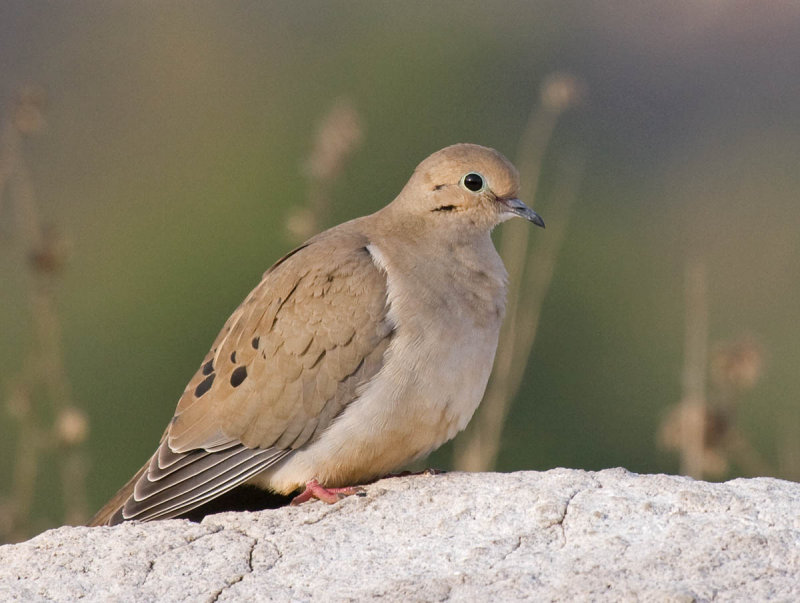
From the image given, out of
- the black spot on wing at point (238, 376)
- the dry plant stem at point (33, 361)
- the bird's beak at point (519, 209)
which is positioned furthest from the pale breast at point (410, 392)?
the dry plant stem at point (33, 361)

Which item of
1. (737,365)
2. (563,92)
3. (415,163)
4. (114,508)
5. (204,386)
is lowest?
(114,508)

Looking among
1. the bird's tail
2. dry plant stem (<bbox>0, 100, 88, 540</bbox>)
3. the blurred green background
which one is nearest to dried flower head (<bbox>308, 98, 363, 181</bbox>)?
dry plant stem (<bbox>0, 100, 88, 540</bbox>)

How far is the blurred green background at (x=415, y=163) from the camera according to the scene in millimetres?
10102

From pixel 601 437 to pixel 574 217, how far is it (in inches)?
133

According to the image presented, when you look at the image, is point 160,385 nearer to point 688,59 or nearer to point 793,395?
point 793,395

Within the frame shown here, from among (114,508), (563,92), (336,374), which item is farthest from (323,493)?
(563,92)

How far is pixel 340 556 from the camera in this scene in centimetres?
414

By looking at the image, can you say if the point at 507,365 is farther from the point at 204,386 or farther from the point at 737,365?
the point at 204,386

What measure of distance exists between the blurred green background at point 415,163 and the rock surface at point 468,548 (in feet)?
10.4

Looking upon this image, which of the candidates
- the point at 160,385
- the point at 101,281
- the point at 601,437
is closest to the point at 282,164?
the point at 101,281

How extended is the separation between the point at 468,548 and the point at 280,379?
1.21 meters

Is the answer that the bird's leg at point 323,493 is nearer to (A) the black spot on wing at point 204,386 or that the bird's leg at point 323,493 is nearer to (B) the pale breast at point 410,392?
(B) the pale breast at point 410,392

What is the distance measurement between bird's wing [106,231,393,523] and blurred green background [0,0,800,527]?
3.03 meters

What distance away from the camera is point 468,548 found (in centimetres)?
405
